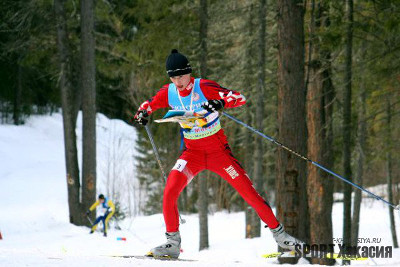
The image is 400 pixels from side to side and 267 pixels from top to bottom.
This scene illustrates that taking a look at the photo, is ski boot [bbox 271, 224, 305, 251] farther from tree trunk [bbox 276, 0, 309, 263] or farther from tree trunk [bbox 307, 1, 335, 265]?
tree trunk [bbox 307, 1, 335, 265]

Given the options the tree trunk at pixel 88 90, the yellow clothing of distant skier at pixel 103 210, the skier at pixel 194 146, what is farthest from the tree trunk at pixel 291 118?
the yellow clothing of distant skier at pixel 103 210

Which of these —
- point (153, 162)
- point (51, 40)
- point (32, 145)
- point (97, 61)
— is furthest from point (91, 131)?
point (32, 145)

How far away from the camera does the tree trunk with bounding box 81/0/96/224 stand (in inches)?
667

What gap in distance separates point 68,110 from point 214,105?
1320cm

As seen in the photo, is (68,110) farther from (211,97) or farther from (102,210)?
(211,97)

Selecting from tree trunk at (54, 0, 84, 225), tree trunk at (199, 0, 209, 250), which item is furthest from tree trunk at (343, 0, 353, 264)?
tree trunk at (54, 0, 84, 225)

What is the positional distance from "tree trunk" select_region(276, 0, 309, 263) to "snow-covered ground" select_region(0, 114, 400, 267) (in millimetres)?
1073

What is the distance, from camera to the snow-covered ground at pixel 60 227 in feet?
17.2

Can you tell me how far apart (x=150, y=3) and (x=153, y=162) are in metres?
21.2

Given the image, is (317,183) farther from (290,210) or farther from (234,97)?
(234,97)

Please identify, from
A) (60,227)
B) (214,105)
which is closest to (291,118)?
(214,105)

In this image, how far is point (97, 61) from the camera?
18.3m

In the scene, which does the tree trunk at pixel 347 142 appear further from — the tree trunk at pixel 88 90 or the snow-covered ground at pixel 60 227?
the tree trunk at pixel 88 90

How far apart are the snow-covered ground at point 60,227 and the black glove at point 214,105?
1.53m
